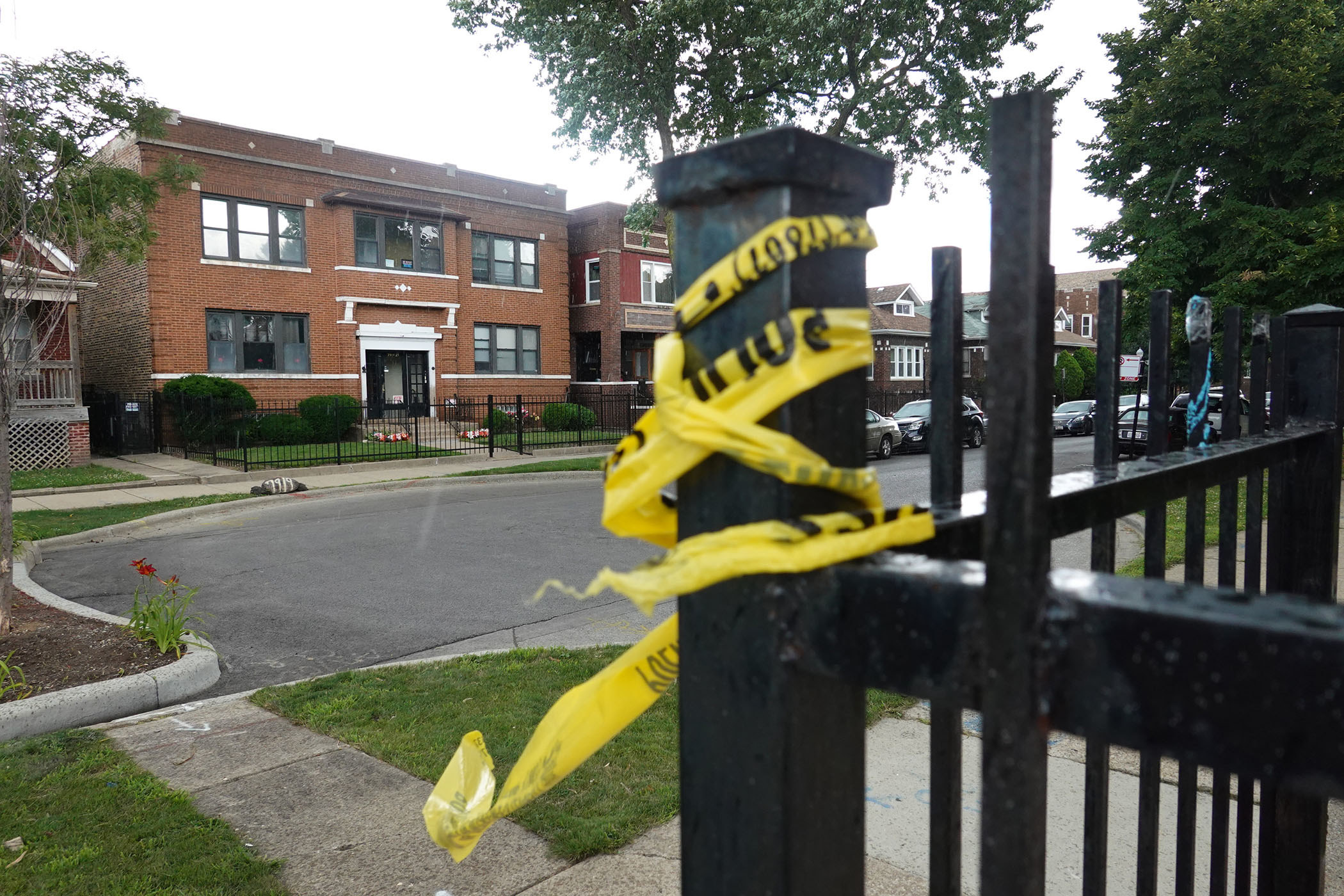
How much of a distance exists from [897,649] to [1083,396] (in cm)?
5090

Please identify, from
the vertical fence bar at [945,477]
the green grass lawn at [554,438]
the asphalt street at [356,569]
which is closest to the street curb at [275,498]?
the asphalt street at [356,569]

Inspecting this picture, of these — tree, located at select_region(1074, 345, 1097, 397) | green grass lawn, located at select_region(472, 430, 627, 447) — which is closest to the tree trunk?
green grass lawn, located at select_region(472, 430, 627, 447)

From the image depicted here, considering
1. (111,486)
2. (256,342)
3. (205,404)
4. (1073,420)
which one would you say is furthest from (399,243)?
(1073,420)

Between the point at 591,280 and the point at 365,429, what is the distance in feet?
40.7

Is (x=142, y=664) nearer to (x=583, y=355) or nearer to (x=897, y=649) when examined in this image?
(x=897, y=649)

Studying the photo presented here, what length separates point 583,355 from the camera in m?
35.5

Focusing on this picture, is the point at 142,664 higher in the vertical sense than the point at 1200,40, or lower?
lower

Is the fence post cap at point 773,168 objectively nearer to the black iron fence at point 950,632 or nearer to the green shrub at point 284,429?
the black iron fence at point 950,632

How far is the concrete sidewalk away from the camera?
14.3m

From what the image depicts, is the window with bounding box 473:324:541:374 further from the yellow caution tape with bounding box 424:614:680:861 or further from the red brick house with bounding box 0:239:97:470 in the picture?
the yellow caution tape with bounding box 424:614:680:861

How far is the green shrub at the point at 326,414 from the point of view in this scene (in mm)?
23922

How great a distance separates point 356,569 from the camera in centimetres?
882

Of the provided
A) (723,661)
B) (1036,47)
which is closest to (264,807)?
(723,661)

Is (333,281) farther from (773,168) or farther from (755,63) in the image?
(773,168)
